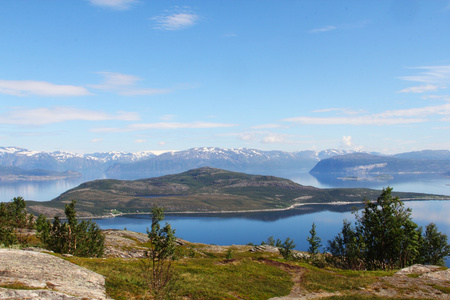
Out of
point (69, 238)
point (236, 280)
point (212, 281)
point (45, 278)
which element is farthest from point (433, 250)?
point (45, 278)

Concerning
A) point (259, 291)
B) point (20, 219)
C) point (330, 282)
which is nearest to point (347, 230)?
point (330, 282)

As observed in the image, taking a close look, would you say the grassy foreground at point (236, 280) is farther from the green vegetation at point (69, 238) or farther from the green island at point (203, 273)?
the green vegetation at point (69, 238)

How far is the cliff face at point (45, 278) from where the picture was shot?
21844mm

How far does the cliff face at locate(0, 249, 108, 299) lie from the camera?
71.7ft

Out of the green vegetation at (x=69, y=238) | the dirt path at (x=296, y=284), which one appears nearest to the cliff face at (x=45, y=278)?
the dirt path at (x=296, y=284)

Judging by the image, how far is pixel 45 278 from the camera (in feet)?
89.6

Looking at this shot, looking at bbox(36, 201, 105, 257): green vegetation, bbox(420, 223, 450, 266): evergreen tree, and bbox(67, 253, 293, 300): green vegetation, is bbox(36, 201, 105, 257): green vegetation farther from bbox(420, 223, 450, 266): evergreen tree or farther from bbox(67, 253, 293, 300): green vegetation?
bbox(420, 223, 450, 266): evergreen tree

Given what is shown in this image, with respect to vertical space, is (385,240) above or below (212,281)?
below

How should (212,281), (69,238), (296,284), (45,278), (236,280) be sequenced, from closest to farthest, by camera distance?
1. (45,278)
2. (212,281)
3. (236,280)
4. (296,284)
5. (69,238)

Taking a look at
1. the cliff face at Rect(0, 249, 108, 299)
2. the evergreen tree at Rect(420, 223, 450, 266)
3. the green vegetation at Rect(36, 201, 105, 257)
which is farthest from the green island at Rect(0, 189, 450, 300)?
the evergreen tree at Rect(420, 223, 450, 266)

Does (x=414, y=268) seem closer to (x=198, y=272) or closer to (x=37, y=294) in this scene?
(x=198, y=272)

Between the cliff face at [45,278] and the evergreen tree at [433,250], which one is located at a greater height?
the cliff face at [45,278]

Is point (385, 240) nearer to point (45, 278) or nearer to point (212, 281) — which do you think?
point (212, 281)

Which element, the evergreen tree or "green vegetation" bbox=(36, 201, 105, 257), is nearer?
"green vegetation" bbox=(36, 201, 105, 257)
